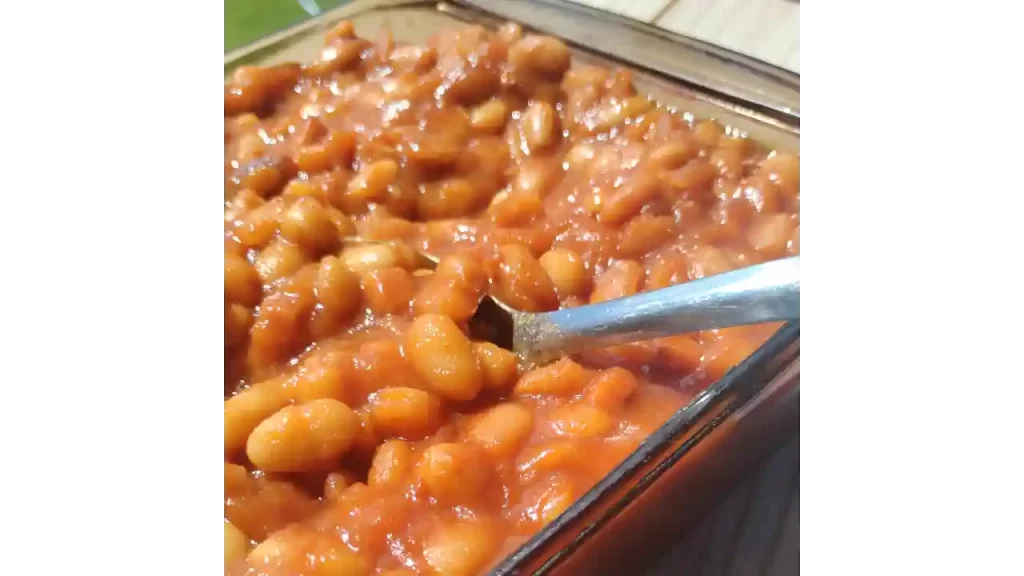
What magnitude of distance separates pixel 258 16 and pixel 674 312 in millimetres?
1404

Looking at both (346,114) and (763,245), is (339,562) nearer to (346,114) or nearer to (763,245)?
(763,245)

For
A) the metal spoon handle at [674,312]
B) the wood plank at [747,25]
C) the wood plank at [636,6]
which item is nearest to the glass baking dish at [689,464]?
the metal spoon handle at [674,312]

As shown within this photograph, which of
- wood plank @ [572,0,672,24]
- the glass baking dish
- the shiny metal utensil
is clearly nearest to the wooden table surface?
wood plank @ [572,0,672,24]

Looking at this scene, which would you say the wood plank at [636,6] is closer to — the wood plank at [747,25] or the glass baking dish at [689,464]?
the wood plank at [747,25]

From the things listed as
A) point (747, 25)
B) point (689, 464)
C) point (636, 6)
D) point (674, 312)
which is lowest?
point (689, 464)

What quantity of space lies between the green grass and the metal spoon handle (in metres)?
1.14

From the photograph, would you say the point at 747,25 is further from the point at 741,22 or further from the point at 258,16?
the point at 258,16

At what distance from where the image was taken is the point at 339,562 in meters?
0.74

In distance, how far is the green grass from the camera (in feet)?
5.87

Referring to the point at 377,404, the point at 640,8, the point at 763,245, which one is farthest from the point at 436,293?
the point at 640,8

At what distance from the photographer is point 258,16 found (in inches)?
73.4

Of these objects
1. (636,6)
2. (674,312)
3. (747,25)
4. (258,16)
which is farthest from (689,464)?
(258,16)

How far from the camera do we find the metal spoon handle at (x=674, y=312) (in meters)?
0.76

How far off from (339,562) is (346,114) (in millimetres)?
833
